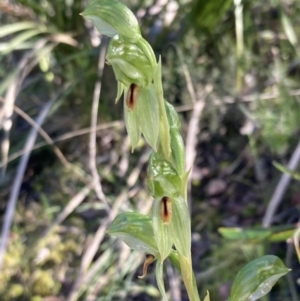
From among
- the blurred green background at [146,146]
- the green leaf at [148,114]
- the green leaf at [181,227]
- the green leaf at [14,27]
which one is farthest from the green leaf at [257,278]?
the green leaf at [14,27]

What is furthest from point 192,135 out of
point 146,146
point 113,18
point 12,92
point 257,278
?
point 113,18

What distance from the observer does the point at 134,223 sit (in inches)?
26.1

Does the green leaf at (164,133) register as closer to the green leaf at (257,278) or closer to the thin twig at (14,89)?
the green leaf at (257,278)

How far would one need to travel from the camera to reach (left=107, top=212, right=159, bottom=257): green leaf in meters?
0.66

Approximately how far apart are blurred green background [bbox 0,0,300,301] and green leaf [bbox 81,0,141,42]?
94 centimetres

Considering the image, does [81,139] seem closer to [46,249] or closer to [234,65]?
[46,249]

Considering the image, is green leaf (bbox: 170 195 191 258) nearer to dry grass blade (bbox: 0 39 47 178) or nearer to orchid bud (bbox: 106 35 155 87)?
orchid bud (bbox: 106 35 155 87)

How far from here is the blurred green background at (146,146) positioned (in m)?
1.57

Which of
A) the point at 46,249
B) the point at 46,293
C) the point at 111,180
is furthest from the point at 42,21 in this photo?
the point at 46,293

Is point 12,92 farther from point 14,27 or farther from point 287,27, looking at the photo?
point 287,27

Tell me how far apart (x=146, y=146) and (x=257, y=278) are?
44.6 inches

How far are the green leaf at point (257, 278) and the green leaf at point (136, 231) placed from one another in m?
0.13

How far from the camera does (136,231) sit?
66 centimetres

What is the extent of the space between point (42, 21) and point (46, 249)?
0.75m
